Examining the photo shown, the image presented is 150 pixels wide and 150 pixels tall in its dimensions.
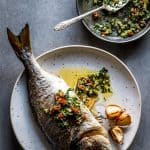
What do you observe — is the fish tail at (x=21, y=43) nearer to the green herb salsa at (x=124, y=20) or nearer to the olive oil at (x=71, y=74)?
the olive oil at (x=71, y=74)

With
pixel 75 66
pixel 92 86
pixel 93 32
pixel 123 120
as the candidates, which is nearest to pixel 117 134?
pixel 123 120

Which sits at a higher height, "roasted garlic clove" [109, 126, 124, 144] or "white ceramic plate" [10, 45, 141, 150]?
"white ceramic plate" [10, 45, 141, 150]

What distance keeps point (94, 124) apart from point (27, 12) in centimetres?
57

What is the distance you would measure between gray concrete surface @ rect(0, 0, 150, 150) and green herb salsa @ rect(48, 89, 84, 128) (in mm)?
268

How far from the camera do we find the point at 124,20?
266 cm

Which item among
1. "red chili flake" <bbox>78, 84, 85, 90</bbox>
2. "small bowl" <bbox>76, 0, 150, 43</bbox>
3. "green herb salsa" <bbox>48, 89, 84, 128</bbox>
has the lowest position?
"green herb salsa" <bbox>48, 89, 84, 128</bbox>

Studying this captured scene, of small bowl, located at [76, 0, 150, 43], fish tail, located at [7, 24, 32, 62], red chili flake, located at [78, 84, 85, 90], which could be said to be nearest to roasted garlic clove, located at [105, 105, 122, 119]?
red chili flake, located at [78, 84, 85, 90]

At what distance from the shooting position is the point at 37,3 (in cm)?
270

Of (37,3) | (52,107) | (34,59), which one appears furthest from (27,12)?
(52,107)

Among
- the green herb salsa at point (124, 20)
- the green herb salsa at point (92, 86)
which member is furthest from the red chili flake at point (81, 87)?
the green herb salsa at point (124, 20)

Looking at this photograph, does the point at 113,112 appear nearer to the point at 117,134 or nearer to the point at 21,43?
the point at 117,134

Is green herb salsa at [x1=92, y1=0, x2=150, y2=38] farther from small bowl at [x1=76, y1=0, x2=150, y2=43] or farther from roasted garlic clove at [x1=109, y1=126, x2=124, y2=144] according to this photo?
roasted garlic clove at [x1=109, y1=126, x2=124, y2=144]

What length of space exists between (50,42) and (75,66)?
163 mm

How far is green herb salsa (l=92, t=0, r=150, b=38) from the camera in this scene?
2.64 metres
